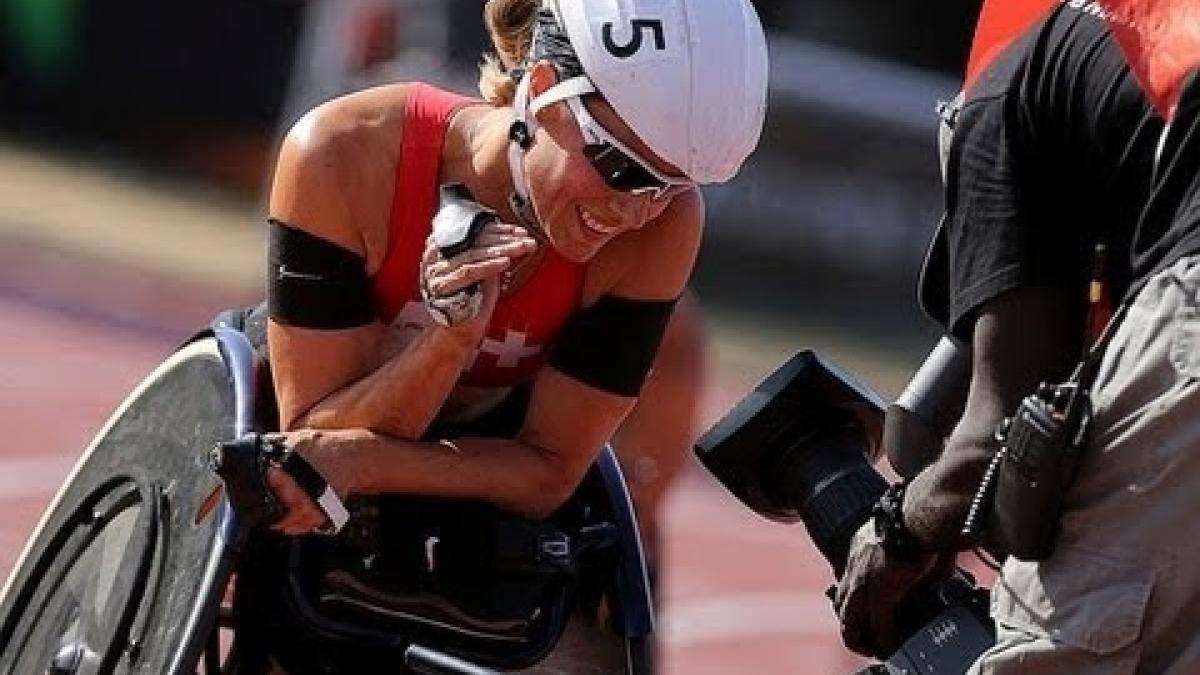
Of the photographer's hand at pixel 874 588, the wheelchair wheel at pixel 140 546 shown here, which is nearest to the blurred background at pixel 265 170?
the wheelchair wheel at pixel 140 546

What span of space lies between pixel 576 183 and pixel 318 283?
43cm

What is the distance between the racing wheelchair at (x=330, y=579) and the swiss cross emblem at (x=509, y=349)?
0.72 feet

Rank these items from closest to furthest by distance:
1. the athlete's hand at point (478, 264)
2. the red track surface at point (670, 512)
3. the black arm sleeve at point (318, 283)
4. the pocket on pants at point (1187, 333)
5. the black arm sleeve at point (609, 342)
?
the pocket on pants at point (1187, 333) → the athlete's hand at point (478, 264) → the black arm sleeve at point (318, 283) → the black arm sleeve at point (609, 342) → the red track surface at point (670, 512)

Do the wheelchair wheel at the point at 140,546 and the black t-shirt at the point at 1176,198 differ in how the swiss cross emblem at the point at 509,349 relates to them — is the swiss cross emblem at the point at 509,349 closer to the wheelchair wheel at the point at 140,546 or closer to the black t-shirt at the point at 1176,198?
the wheelchair wheel at the point at 140,546

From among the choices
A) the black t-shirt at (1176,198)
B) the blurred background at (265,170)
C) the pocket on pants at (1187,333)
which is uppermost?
the black t-shirt at (1176,198)

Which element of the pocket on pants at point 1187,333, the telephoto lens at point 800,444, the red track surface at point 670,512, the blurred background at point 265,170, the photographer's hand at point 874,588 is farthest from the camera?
the blurred background at point 265,170

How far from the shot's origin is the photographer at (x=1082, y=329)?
302 cm

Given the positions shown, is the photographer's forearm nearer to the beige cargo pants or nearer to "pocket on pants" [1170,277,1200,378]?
the beige cargo pants

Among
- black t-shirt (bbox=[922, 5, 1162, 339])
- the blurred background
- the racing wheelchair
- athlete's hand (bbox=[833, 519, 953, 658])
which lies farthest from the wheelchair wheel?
the blurred background

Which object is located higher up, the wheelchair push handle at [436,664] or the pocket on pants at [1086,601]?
the pocket on pants at [1086,601]

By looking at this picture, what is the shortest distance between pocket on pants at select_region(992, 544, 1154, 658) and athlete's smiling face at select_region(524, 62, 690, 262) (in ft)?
2.86

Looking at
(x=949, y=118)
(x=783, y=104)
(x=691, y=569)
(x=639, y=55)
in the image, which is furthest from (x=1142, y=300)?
(x=783, y=104)

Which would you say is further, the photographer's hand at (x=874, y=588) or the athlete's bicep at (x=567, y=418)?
the athlete's bicep at (x=567, y=418)

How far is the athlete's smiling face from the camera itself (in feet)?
12.1
